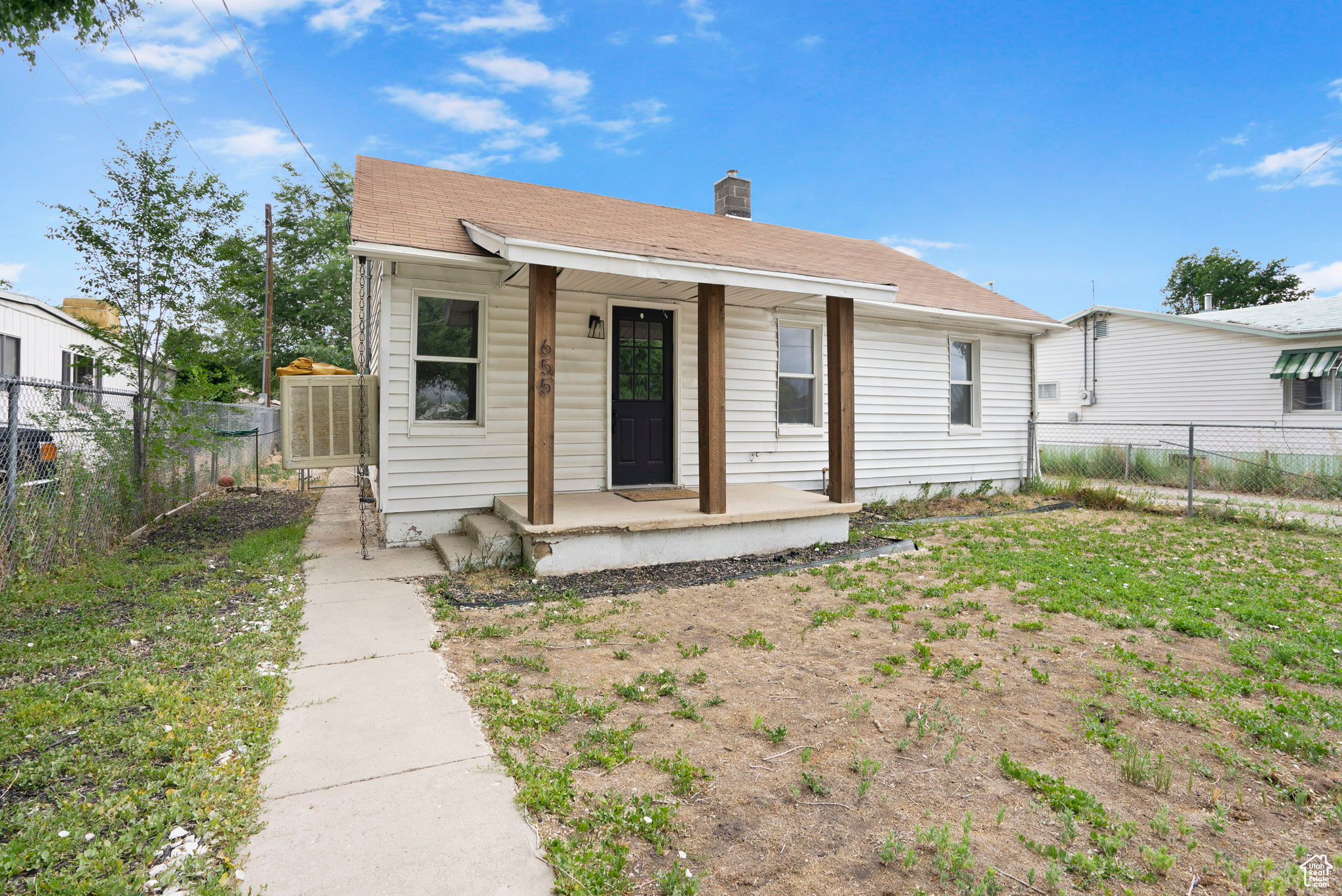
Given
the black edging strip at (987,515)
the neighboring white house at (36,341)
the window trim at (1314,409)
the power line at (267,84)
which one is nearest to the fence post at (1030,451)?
the black edging strip at (987,515)

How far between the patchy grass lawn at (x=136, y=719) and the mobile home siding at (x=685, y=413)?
164 centimetres

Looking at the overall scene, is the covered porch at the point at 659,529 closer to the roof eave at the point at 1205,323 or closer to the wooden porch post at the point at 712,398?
the wooden porch post at the point at 712,398

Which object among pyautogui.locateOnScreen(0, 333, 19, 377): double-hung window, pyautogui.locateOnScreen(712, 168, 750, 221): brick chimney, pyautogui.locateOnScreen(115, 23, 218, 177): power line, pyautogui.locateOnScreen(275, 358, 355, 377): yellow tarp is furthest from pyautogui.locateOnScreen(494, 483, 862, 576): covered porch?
pyautogui.locateOnScreen(0, 333, 19, 377): double-hung window

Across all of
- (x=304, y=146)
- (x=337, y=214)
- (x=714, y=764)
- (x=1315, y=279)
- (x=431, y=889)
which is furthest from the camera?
(x=1315, y=279)

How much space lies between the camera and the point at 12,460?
4.56 metres

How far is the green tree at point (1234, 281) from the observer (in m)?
33.6

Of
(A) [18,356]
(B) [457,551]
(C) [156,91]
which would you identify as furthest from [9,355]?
(B) [457,551]

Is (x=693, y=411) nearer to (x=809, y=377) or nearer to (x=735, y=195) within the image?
(x=809, y=377)

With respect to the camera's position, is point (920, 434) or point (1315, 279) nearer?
point (920, 434)

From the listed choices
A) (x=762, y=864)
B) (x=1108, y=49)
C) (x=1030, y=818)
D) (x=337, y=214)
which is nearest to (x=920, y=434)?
(x=1030, y=818)

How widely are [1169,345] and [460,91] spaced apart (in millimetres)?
17536

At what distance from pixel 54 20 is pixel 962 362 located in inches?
446

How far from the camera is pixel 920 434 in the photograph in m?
9.52

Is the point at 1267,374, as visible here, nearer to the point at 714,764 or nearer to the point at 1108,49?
the point at 1108,49
